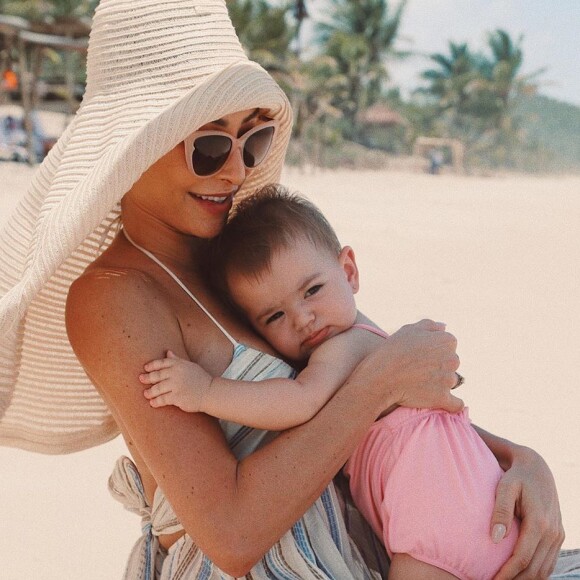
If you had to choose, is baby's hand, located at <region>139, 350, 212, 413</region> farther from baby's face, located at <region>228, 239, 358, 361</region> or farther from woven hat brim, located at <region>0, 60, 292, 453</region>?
baby's face, located at <region>228, 239, 358, 361</region>

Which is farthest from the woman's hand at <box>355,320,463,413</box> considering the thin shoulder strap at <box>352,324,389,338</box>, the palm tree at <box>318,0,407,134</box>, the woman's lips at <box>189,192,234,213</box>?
the palm tree at <box>318,0,407,134</box>

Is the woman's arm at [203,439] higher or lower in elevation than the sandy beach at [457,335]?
higher

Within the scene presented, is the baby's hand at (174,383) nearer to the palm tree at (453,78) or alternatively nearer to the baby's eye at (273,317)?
the baby's eye at (273,317)

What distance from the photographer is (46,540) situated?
3.58 m

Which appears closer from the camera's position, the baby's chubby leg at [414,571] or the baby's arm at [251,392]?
the baby's arm at [251,392]

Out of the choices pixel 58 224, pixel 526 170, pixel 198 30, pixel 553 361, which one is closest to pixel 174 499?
pixel 58 224

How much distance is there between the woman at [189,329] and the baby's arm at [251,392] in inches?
1.7

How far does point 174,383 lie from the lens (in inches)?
66.3

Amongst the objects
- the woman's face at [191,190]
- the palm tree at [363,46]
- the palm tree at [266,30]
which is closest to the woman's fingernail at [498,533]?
the woman's face at [191,190]

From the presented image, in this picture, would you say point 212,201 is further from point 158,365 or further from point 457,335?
point 457,335

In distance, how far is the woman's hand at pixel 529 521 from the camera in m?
1.86

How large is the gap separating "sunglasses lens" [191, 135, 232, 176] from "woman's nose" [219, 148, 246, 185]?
22 mm

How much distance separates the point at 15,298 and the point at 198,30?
2.51ft

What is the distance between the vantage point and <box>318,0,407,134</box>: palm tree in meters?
47.8
